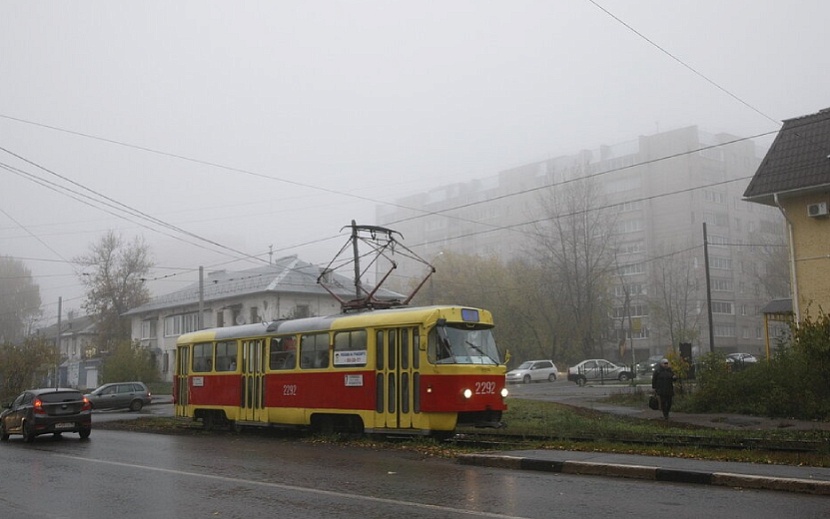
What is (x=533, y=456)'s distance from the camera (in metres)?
12.8

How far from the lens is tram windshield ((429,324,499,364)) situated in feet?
52.5

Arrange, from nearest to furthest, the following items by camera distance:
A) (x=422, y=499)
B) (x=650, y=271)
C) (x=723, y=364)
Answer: (x=422, y=499), (x=723, y=364), (x=650, y=271)

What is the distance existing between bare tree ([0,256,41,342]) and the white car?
6480 centimetres

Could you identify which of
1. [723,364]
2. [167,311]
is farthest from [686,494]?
[167,311]

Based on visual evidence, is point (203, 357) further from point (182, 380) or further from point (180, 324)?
point (180, 324)

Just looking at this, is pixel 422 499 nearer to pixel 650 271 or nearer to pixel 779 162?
pixel 779 162

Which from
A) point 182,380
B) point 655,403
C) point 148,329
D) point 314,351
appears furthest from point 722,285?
point 314,351

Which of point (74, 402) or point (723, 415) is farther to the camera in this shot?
point (723, 415)

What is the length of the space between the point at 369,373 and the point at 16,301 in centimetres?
9354

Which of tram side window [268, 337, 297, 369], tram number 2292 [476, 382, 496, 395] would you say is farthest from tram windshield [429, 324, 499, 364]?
tram side window [268, 337, 297, 369]

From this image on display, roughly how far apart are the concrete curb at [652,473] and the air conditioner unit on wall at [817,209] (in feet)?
57.6

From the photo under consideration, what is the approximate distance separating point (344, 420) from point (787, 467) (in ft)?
33.0

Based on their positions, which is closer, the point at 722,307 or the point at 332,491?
the point at 332,491

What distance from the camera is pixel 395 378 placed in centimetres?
1648
